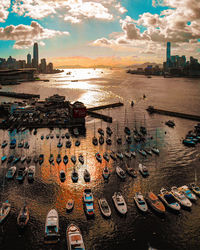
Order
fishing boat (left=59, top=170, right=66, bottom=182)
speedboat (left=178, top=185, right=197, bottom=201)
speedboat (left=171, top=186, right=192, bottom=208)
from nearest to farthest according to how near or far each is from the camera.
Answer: speedboat (left=171, top=186, right=192, bottom=208) → speedboat (left=178, top=185, right=197, bottom=201) → fishing boat (left=59, top=170, right=66, bottom=182)

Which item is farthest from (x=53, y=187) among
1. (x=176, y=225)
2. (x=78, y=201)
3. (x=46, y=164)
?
(x=176, y=225)

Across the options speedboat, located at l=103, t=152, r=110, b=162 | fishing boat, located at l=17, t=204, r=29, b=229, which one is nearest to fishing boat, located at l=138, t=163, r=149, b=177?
speedboat, located at l=103, t=152, r=110, b=162

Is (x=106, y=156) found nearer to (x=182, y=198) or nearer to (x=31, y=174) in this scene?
(x=31, y=174)

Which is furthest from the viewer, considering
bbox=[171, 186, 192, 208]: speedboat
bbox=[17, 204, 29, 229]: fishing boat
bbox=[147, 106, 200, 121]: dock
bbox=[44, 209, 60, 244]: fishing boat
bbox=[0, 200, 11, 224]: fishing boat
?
bbox=[147, 106, 200, 121]: dock

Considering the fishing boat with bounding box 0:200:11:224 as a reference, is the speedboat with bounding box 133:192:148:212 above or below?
above

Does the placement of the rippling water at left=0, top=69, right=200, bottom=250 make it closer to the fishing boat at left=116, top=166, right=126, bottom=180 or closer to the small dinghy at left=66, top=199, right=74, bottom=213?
the small dinghy at left=66, top=199, right=74, bottom=213

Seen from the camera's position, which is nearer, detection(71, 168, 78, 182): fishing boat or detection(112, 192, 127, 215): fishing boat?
detection(112, 192, 127, 215): fishing boat
